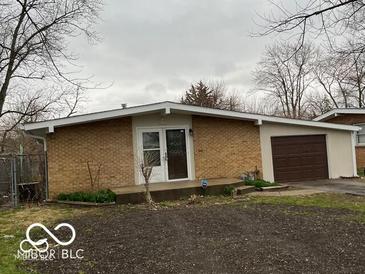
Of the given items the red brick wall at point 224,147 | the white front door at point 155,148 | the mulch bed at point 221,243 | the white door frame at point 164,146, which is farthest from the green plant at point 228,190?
the mulch bed at point 221,243

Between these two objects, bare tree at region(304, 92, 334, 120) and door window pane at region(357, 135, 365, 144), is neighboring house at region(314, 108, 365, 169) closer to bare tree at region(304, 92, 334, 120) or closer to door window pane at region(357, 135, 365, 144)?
door window pane at region(357, 135, 365, 144)

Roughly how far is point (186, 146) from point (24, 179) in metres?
5.94

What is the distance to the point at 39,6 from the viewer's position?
18.7 m

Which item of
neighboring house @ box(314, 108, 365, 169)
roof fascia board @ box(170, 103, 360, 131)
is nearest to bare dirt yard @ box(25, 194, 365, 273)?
roof fascia board @ box(170, 103, 360, 131)

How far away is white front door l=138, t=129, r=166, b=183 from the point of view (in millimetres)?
13312

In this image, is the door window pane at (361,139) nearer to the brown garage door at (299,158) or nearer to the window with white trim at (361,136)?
the window with white trim at (361,136)

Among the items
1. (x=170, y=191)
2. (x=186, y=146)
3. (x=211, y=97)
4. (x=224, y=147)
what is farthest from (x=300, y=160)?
(x=211, y=97)

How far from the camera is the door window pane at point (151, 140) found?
13.4m

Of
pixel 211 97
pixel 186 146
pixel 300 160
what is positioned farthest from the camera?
pixel 211 97

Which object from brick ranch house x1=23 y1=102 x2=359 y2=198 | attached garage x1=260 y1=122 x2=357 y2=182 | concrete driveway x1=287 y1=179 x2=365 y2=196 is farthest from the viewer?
attached garage x1=260 y1=122 x2=357 y2=182

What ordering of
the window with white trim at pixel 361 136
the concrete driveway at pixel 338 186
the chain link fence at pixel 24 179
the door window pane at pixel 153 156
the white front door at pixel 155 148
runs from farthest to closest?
the window with white trim at pixel 361 136 < the white front door at pixel 155 148 < the door window pane at pixel 153 156 < the chain link fence at pixel 24 179 < the concrete driveway at pixel 338 186

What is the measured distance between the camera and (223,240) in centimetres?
575

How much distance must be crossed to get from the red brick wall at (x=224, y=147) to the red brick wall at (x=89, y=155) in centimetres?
Answer: 258

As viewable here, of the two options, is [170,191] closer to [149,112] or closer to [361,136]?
[149,112]
